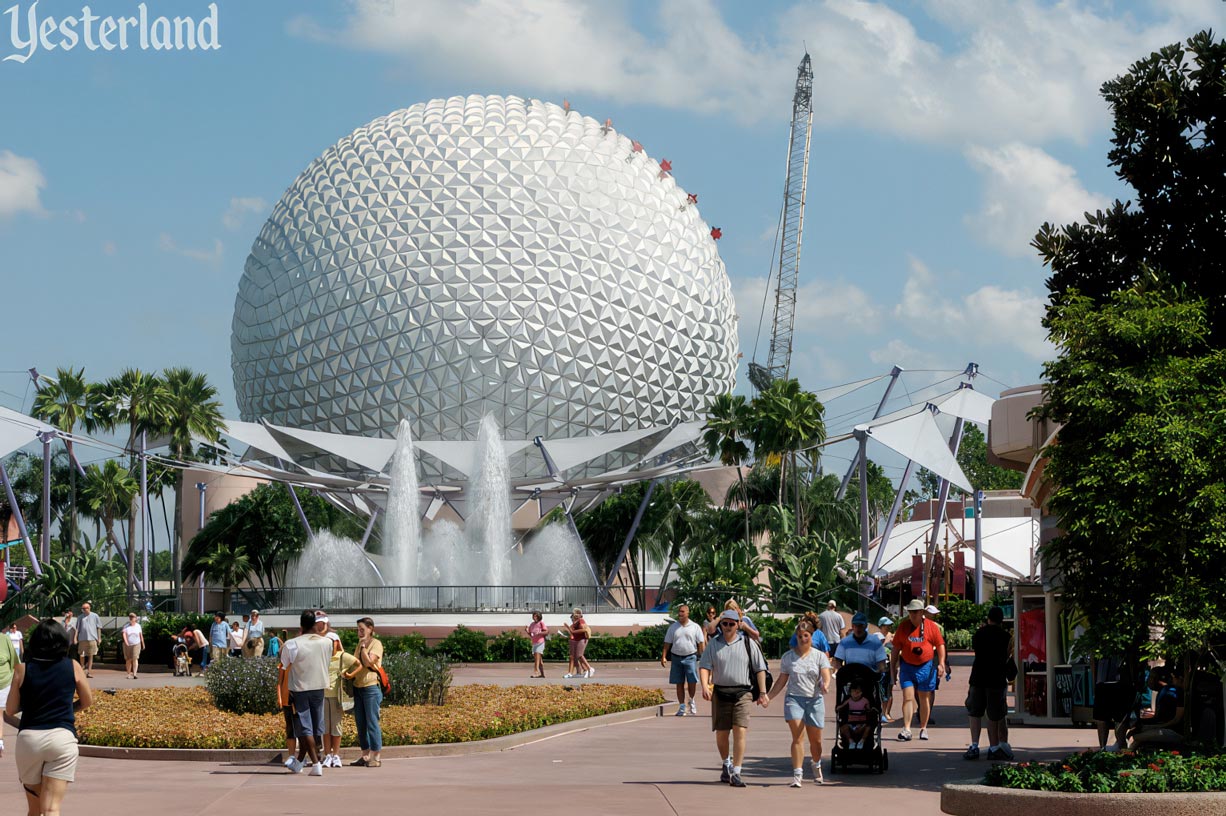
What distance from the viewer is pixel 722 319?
222 ft

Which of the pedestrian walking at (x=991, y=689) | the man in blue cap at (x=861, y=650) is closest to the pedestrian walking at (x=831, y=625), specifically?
the pedestrian walking at (x=991, y=689)

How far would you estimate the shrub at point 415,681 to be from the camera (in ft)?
65.1

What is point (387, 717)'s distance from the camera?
1808 centimetres

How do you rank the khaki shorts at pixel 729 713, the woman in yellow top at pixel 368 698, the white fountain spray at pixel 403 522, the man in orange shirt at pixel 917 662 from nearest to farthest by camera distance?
the khaki shorts at pixel 729 713
the woman in yellow top at pixel 368 698
the man in orange shirt at pixel 917 662
the white fountain spray at pixel 403 522

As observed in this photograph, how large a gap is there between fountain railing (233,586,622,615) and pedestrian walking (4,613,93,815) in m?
31.3

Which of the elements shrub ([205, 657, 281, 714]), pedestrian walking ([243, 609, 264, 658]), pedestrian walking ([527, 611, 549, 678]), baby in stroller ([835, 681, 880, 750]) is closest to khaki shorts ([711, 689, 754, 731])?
baby in stroller ([835, 681, 880, 750])

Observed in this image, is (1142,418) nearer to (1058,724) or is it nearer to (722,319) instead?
(1058,724)

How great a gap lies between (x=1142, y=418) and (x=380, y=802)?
22.8ft

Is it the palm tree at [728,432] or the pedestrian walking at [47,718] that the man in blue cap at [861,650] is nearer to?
the pedestrian walking at [47,718]

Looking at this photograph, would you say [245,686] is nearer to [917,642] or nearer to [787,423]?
[917,642]

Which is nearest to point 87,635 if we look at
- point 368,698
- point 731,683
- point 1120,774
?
point 368,698

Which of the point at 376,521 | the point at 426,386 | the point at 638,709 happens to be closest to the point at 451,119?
the point at 426,386

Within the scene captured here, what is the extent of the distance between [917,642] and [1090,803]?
752cm

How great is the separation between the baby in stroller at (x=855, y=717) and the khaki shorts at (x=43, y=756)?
762 centimetres
